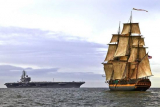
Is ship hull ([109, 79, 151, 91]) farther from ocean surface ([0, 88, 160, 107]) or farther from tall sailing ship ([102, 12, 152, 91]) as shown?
ocean surface ([0, 88, 160, 107])

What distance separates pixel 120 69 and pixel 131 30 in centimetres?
1415

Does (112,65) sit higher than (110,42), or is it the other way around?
(110,42)

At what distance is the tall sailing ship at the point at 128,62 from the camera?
315ft

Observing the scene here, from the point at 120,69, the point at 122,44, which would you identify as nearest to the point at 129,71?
the point at 120,69

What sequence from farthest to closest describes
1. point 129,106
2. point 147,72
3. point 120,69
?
point 120,69, point 147,72, point 129,106

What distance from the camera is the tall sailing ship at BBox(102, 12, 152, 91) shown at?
96062 millimetres

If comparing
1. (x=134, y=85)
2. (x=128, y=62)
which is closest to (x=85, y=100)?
(x=134, y=85)

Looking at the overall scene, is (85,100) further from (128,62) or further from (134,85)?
(128,62)

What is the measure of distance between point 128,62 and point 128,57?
230cm

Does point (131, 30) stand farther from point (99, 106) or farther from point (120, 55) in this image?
point (99, 106)

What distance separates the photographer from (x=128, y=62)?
331 ft

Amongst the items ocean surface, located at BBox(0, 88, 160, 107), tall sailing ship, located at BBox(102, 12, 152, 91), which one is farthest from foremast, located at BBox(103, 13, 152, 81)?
ocean surface, located at BBox(0, 88, 160, 107)

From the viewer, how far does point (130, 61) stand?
99.6m

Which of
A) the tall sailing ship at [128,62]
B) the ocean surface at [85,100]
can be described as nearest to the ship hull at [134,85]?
the tall sailing ship at [128,62]
